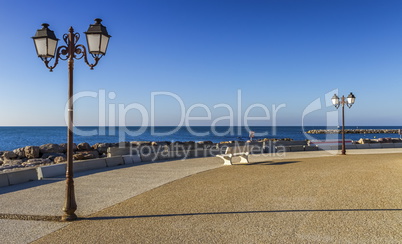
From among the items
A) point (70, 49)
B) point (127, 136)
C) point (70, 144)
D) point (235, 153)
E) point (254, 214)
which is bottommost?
point (127, 136)

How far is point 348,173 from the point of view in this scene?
11.6 metres

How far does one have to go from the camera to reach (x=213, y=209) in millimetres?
6891

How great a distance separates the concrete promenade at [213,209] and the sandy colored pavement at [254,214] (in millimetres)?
15

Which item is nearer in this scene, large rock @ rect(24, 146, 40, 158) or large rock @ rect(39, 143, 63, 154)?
large rock @ rect(24, 146, 40, 158)

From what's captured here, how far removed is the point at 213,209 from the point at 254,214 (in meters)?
0.82

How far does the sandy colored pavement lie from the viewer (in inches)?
209

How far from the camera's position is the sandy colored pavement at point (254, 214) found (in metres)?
5.30

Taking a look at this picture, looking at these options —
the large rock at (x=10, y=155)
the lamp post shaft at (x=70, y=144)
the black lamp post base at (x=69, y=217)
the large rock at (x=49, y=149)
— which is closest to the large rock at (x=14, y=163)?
the large rock at (x=10, y=155)

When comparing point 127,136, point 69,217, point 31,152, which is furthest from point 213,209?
point 127,136

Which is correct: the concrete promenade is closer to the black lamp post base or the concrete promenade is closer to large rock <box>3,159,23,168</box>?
the black lamp post base

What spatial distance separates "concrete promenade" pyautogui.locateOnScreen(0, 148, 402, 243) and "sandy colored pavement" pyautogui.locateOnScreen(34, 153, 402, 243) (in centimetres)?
1

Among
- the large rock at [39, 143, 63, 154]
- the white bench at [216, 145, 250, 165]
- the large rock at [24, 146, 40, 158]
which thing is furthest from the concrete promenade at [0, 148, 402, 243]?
the large rock at [39, 143, 63, 154]

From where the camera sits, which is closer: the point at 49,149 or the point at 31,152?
the point at 31,152

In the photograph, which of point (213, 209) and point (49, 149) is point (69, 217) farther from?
point (49, 149)
